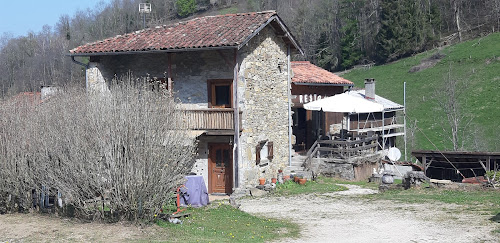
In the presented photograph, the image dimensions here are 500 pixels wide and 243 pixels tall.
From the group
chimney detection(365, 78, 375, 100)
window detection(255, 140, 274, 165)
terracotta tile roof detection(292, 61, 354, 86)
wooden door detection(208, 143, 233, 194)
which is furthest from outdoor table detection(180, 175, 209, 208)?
chimney detection(365, 78, 375, 100)

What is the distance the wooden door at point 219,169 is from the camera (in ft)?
67.4

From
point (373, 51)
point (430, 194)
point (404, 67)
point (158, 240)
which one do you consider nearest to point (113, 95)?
point (158, 240)

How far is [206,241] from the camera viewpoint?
11180mm

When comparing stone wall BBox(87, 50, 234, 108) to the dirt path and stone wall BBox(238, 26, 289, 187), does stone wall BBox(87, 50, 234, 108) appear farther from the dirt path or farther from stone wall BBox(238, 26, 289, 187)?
the dirt path

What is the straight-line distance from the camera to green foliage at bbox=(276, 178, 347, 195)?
65.9 ft

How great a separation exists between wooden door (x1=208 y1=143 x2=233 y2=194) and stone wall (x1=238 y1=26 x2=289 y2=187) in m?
0.68

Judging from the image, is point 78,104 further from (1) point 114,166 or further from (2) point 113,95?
(1) point 114,166

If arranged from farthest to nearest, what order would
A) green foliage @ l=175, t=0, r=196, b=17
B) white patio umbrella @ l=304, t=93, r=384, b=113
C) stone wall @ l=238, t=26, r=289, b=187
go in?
green foliage @ l=175, t=0, r=196, b=17, white patio umbrella @ l=304, t=93, r=384, b=113, stone wall @ l=238, t=26, r=289, b=187

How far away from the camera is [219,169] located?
2069cm

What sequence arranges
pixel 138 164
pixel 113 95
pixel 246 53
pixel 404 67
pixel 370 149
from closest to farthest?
1. pixel 138 164
2. pixel 113 95
3. pixel 246 53
4. pixel 370 149
5. pixel 404 67

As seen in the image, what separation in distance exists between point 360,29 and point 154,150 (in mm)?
54184

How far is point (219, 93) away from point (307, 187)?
4.82 metres

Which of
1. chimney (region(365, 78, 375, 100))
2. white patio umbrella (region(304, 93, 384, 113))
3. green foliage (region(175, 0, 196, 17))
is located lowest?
white patio umbrella (region(304, 93, 384, 113))

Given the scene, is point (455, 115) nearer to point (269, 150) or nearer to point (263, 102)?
point (269, 150)
